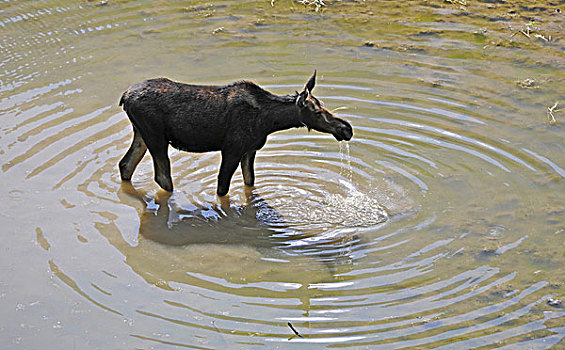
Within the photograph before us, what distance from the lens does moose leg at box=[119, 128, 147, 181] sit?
8859 millimetres

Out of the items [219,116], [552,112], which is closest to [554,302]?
[219,116]

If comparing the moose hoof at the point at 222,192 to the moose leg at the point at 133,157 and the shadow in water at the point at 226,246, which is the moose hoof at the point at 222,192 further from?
the moose leg at the point at 133,157

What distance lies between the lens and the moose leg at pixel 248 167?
8.67m

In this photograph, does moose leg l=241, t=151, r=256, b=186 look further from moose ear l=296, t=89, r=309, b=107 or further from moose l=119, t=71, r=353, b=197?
moose ear l=296, t=89, r=309, b=107

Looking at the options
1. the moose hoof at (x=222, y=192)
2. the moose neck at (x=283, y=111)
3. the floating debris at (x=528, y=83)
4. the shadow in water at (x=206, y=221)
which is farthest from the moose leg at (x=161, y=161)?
the floating debris at (x=528, y=83)

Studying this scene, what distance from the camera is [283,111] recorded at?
827 centimetres

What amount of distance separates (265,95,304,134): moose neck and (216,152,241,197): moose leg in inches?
21.3

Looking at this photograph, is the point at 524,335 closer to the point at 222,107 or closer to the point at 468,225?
the point at 468,225

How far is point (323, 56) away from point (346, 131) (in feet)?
13.7

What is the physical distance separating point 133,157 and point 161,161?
1.96ft

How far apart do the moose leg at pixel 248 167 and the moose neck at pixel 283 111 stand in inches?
20.9

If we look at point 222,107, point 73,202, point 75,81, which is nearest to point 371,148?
point 222,107

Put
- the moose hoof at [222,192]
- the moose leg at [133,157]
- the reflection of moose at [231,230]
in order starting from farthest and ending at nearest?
the moose leg at [133,157]
the moose hoof at [222,192]
the reflection of moose at [231,230]

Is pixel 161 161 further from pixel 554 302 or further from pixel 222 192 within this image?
pixel 554 302
